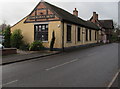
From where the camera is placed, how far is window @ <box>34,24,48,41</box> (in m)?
20.4

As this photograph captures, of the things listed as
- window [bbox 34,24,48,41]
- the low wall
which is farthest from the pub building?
the low wall

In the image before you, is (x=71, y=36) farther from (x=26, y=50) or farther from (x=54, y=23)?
(x=26, y=50)

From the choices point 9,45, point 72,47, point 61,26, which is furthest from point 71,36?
point 9,45

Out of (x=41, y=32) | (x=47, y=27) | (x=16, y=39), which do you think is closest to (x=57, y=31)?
(x=47, y=27)

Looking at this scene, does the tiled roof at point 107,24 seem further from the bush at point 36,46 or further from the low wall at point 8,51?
the low wall at point 8,51

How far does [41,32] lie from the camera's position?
20.7m

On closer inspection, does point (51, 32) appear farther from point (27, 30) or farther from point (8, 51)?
point (8, 51)

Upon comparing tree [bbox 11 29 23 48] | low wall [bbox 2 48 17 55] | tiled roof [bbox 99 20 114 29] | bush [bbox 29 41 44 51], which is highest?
tiled roof [bbox 99 20 114 29]

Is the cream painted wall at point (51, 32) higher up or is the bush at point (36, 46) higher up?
the cream painted wall at point (51, 32)

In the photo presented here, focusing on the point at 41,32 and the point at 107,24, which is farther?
the point at 107,24

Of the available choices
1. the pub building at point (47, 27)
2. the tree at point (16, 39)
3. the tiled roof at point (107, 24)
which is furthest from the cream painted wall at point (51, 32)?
the tiled roof at point (107, 24)

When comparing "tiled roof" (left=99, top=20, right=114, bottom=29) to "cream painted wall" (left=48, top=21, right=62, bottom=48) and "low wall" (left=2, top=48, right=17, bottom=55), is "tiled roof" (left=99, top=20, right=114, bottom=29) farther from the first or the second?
"low wall" (left=2, top=48, right=17, bottom=55)

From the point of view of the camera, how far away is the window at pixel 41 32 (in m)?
20.4

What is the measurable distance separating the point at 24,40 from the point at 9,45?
2373mm
